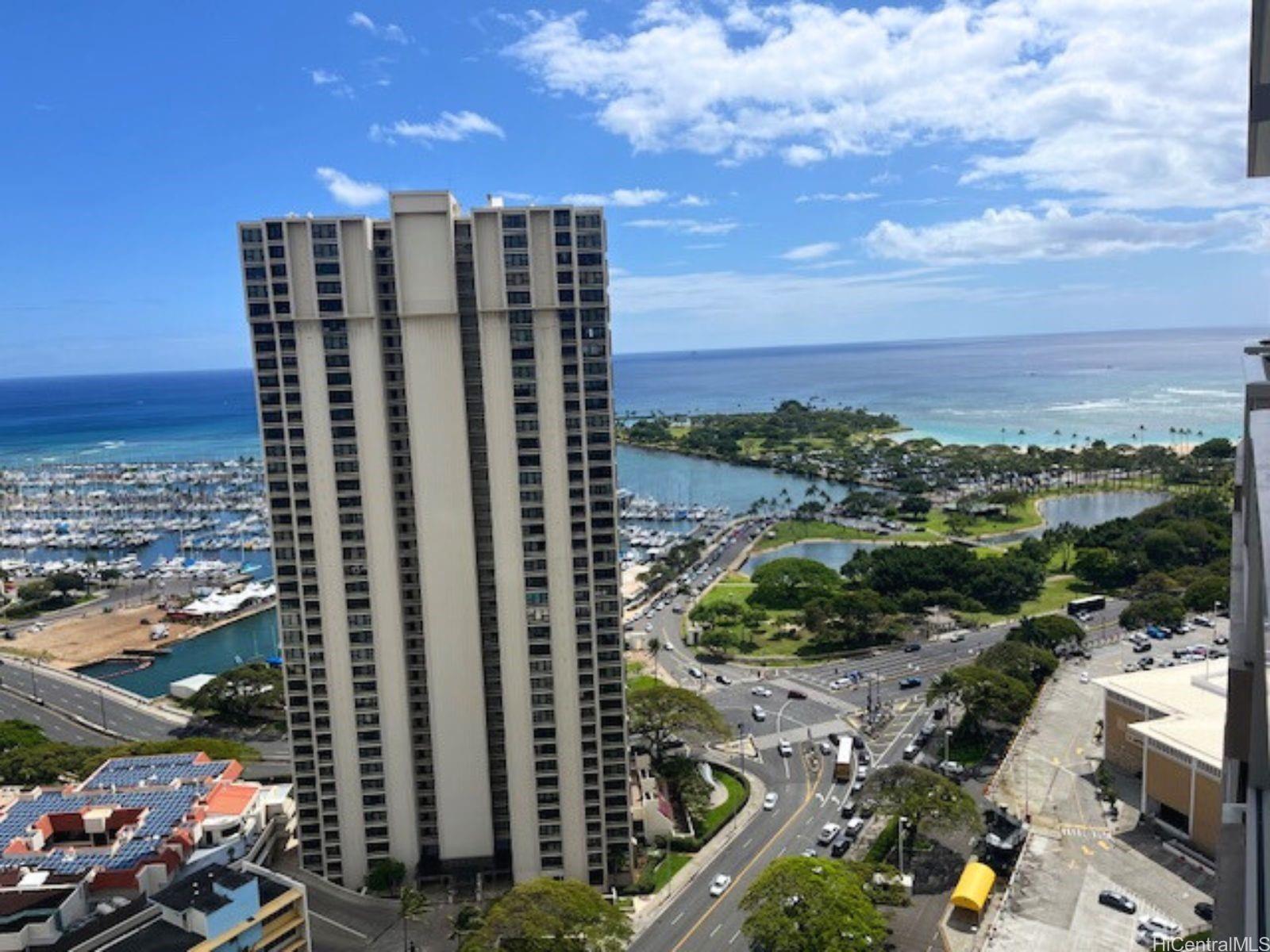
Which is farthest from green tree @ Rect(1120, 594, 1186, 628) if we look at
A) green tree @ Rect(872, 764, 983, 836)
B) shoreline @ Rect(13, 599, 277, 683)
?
shoreline @ Rect(13, 599, 277, 683)

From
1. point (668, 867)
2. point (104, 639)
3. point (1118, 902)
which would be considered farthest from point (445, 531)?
point (104, 639)

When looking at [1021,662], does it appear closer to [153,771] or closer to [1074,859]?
[1074,859]

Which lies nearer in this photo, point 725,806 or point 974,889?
point 974,889

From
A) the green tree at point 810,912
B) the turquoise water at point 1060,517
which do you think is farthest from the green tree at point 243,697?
the turquoise water at point 1060,517

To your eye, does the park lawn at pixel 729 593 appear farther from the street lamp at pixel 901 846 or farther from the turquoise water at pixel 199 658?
the turquoise water at pixel 199 658

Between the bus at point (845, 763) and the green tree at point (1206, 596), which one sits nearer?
the bus at point (845, 763)

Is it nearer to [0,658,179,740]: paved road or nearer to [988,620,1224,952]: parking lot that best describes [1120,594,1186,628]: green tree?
[988,620,1224,952]: parking lot

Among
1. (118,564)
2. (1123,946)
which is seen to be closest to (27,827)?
(1123,946)
